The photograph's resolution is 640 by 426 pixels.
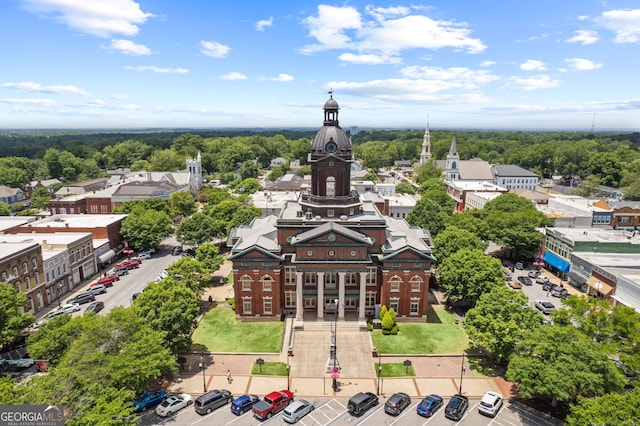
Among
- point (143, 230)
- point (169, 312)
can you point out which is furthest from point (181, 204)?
point (169, 312)

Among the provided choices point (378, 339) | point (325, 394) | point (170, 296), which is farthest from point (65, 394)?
point (378, 339)

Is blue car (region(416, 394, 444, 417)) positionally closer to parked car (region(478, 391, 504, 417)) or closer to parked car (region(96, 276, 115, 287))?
parked car (region(478, 391, 504, 417))

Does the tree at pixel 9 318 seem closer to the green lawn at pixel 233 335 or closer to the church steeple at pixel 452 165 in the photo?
the green lawn at pixel 233 335

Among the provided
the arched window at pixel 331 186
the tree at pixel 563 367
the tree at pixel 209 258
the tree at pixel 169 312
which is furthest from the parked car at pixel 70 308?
the tree at pixel 563 367

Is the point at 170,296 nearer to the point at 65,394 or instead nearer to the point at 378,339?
the point at 65,394

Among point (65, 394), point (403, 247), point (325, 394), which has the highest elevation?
point (403, 247)
